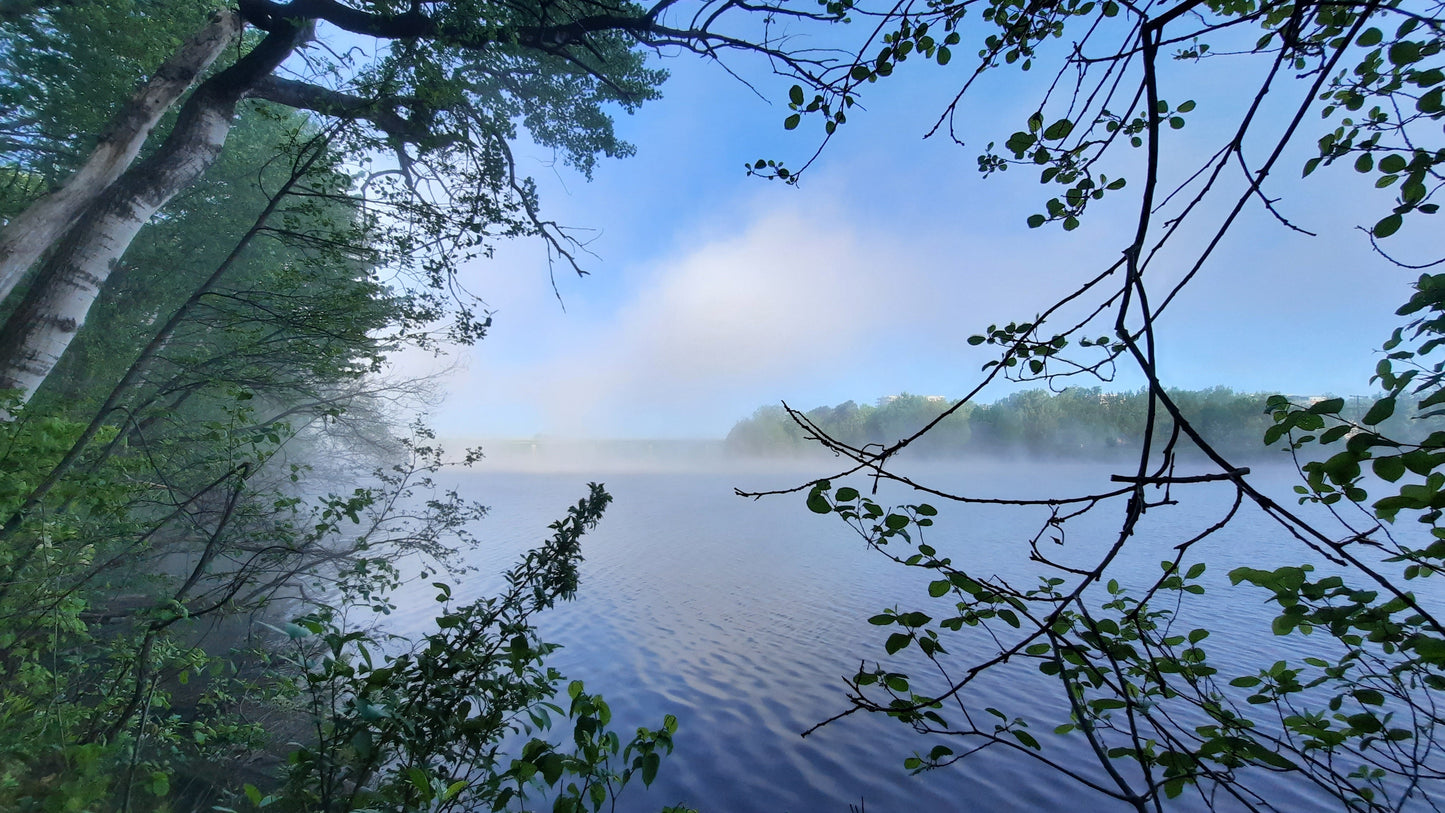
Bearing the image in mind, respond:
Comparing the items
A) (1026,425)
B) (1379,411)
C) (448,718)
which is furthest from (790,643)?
(1026,425)

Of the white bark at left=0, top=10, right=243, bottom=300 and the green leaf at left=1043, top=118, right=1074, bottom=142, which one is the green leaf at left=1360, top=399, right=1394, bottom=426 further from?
the white bark at left=0, top=10, right=243, bottom=300

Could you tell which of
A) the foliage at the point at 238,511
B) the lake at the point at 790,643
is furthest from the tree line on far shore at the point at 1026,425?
the foliage at the point at 238,511

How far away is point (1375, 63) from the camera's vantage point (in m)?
1.53

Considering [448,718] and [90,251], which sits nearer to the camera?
[448,718]

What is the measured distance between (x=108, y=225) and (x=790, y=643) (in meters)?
8.12

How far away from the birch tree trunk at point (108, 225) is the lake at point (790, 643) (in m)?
5.19

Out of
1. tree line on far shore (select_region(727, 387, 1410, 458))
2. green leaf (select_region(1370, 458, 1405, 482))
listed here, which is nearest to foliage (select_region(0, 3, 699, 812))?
green leaf (select_region(1370, 458, 1405, 482))

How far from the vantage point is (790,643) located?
26.0 ft

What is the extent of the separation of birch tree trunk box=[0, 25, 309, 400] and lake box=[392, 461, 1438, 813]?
519 centimetres

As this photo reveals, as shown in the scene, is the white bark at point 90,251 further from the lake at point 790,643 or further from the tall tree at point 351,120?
the lake at point 790,643

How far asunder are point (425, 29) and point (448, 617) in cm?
477

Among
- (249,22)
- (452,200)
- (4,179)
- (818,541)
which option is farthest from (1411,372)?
(818,541)

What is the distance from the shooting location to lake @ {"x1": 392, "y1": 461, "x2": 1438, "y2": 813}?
4891 millimetres

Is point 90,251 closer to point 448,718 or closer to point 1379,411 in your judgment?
point 448,718
